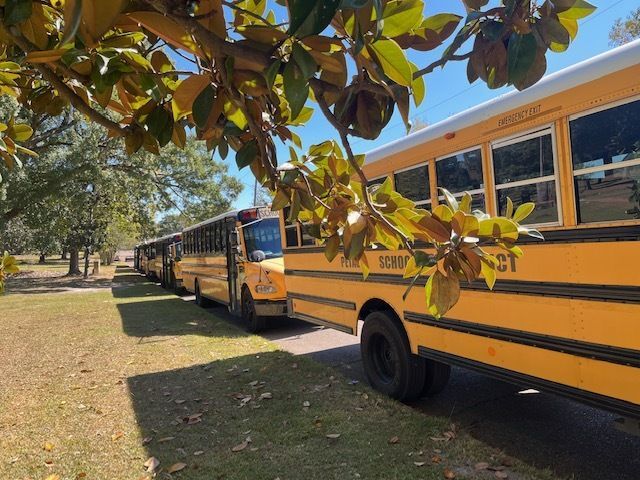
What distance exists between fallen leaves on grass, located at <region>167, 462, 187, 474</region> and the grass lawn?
0.04ft

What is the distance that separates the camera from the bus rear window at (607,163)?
9.71 ft

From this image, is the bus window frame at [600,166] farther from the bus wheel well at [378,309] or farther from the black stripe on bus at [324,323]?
the black stripe on bus at [324,323]

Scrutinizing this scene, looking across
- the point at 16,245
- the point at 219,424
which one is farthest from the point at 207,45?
the point at 16,245

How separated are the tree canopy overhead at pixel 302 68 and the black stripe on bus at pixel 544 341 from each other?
2.33m

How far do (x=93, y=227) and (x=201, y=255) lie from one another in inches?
730

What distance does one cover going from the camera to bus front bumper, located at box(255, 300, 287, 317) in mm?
8953

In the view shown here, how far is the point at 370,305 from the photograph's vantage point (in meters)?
5.53

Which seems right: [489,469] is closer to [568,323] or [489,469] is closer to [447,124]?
[568,323]

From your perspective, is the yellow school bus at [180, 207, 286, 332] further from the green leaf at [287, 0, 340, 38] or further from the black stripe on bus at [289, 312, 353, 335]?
the green leaf at [287, 0, 340, 38]

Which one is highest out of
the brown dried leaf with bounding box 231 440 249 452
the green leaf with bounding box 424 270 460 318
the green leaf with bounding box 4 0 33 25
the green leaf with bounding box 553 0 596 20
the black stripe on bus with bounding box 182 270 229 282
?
the green leaf with bounding box 4 0 33 25

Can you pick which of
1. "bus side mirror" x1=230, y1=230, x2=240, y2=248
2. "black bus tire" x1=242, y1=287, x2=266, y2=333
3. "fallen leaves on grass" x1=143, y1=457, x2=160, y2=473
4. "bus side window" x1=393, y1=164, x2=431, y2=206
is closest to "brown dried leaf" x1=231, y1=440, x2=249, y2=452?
"fallen leaves on grass" x1=143, y1=457, x2=160, y2=473

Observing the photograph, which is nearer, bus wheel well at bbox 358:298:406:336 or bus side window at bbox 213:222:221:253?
bus wheel well at bbox 358:298:406:336

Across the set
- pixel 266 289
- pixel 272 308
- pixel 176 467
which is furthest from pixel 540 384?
pixel 266 289

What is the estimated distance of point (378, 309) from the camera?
5.43 m
